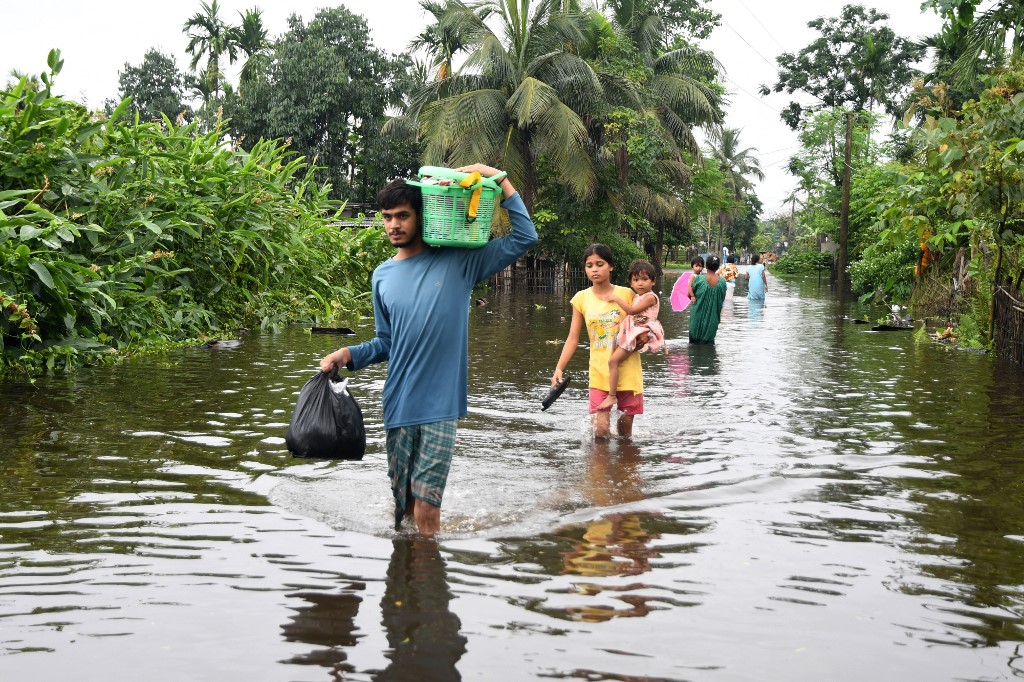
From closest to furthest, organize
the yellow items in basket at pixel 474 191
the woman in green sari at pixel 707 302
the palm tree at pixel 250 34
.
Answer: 1. the yellow items in basket at pixel 474 191
2. the woman in green sari at pixel 707 302
3. the palm tree at pixel 250 34

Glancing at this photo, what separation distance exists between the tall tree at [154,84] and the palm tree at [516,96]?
27806 millimetres

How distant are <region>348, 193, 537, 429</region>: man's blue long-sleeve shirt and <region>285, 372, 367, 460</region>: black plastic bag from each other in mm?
194

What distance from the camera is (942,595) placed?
4633 millimetres

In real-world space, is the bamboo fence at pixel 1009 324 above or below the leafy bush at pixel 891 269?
below

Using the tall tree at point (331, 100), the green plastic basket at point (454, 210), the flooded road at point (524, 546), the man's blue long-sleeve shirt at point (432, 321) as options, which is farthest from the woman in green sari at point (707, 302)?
the tall tree at point (331, 100)

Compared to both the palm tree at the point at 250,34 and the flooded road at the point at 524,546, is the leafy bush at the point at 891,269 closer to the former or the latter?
the flooded road at the point at 524,546

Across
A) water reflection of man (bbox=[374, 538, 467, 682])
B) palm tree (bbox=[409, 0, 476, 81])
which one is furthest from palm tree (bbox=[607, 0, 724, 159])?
water reflection of man (bbox=[374, 538, 467, 682])

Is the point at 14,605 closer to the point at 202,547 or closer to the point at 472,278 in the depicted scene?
the point at 202,547

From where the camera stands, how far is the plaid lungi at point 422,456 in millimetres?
5070

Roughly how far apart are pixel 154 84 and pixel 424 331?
56234 mm

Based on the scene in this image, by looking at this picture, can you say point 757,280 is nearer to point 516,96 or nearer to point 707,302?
point 516,96

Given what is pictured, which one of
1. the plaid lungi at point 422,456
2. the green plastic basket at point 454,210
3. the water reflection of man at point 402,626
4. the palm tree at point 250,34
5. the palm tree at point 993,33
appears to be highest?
the palm tree at point 250,34

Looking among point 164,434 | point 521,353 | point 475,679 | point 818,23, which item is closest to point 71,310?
point 164,434

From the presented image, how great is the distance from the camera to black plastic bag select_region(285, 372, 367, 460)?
5.24 m
